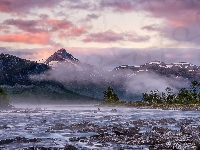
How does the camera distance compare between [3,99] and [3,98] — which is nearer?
[3,98]

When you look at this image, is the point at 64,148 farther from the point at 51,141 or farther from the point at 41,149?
the point at 51,141

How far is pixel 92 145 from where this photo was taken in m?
32.7

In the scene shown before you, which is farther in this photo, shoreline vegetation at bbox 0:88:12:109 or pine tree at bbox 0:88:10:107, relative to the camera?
shoreline vegetation at bbox 0:88:12:109

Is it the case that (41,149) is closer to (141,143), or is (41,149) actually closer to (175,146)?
(141,143)

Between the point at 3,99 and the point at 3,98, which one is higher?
the point at 3,98

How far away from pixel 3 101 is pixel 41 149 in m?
176

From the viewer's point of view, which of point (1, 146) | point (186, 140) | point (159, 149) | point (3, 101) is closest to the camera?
point (159, 149)

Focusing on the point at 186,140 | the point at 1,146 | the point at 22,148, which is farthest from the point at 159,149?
the point at 1,146

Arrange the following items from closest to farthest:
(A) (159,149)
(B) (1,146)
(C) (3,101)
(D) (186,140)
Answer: (A) (159,149)
(B) (1,146)
(D) (186,140)
(C) (3,101)

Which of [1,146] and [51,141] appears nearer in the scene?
[1,146]

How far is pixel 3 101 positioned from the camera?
197 metres

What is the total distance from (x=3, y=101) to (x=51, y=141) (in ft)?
560

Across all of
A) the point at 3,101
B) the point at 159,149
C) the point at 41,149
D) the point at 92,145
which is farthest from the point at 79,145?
the point at 3,101

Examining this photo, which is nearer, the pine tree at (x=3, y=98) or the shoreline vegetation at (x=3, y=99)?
the pine tree at (x=3, y=98)
